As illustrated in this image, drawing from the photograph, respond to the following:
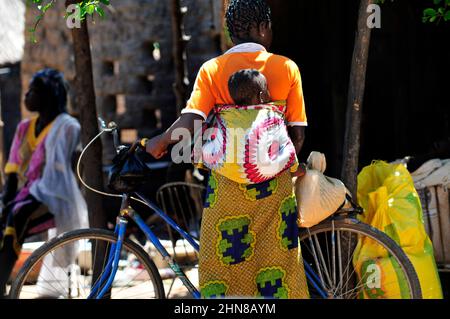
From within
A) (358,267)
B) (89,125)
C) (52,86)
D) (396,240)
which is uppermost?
(52,86)

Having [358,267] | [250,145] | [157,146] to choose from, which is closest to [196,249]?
[157,146]

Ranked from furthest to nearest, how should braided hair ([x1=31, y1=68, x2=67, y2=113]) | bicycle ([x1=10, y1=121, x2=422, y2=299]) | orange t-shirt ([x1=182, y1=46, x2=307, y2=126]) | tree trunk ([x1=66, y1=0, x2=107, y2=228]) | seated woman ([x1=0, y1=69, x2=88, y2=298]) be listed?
1. braided hair ([x1=31, y1=68, x2=67, y2=113])
2. seated woman ([x1=0, y1=69, x2=88, y2=298])
3. tree trunk ([x1=66, y1=0, x2=107, y2=228])
4. bicycle ([x1=10, y1=121, x2=422, y2=299])
5. orange t-shirt ([x1=182, y1=46, x2=307, y2=126])

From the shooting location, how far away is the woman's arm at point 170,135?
130 inches

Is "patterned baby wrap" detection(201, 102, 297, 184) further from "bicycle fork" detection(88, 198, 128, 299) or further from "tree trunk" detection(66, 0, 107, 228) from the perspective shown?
"tree trunk" detection(66, 0, 107, 228)

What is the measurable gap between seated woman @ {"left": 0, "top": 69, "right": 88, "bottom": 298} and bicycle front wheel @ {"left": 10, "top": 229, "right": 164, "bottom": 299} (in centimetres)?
22

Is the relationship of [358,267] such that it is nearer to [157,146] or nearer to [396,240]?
[396,240]

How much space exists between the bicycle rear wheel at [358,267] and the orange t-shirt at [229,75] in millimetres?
769

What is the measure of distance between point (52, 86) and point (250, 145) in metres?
2.28

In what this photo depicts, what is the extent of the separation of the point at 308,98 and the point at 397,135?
1.06m

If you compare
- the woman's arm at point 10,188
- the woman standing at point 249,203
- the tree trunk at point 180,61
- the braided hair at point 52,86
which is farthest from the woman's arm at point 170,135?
the tree trunk at point 180,61

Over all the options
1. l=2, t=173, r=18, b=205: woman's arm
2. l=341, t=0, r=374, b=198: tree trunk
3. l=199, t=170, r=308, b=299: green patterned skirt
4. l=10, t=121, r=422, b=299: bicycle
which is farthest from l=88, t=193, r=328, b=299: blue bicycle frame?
l=2, t=173, r=18, b=205: woman's arm

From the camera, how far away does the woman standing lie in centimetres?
331

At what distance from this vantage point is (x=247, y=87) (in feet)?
10.4
